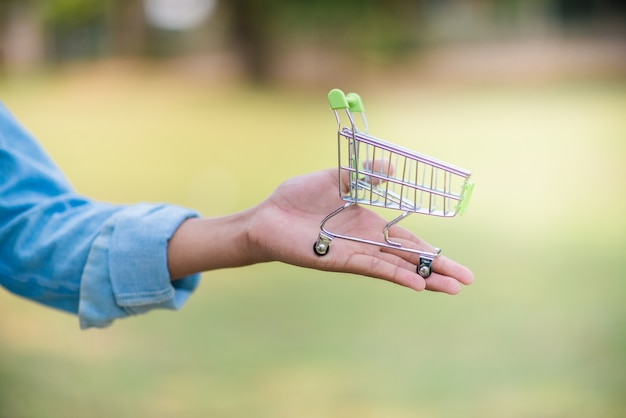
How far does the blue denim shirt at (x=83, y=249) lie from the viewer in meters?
1.97

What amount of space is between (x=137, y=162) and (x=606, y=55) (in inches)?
515

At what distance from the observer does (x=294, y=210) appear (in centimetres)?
189

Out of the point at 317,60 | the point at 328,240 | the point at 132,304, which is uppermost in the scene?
the point at 328,240

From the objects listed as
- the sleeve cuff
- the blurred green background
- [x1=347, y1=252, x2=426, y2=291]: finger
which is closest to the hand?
[x1=347, y1=252, x2=426, y2=291]: finger

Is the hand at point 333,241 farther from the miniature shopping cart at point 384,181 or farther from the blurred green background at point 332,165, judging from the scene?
the blurred green background at point 332,165

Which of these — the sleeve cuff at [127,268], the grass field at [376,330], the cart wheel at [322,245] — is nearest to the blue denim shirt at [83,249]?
the sleeve cuff at [127,268]

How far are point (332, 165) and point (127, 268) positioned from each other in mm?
7229

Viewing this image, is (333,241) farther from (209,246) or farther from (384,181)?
(209,246)

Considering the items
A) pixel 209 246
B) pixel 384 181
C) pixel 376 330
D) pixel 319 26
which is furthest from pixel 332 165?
pixel 319 26

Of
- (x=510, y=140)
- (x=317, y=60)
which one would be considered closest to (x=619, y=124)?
(x=510, y=140)

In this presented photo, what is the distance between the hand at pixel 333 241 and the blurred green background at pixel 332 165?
2196mm

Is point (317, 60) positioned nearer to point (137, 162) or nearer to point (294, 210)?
point (137, 162)

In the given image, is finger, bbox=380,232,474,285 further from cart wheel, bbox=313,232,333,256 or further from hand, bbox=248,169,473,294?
cart wheel, bbox=313,232,333,256

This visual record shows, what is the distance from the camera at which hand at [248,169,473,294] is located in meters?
1.75
